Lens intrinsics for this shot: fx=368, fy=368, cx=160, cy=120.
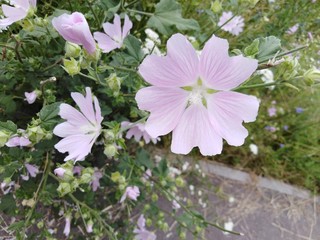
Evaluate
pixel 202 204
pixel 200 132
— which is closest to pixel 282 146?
pixel 202 204

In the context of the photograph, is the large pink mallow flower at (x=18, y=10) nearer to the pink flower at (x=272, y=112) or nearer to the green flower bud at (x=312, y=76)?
the green flower bud at (x=312, y=76)

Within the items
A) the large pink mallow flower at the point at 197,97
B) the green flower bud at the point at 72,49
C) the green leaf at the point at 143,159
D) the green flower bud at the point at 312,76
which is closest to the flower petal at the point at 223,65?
the large pink mallow flower at the point at 197,97

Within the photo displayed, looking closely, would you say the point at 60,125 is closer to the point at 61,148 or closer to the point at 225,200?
the point at 61,148

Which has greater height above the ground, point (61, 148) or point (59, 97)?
point (61, 148)

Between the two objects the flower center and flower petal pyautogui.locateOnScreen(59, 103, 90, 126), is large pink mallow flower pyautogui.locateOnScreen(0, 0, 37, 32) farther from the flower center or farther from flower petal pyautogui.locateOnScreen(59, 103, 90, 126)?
the flower center

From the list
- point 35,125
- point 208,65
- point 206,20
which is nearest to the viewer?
point 208,65

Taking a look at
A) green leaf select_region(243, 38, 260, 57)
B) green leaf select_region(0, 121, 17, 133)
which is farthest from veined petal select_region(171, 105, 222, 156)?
green leaf select_region(0, 121, 17, 133)
